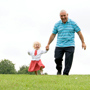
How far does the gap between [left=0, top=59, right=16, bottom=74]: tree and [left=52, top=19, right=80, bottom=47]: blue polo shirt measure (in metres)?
38.8

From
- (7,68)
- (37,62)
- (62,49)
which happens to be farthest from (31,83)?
(7,68)

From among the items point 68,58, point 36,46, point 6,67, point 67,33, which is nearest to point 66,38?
point 67,33

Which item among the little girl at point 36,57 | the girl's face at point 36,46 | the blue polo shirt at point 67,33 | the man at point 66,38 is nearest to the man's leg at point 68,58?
the man at point 66,38

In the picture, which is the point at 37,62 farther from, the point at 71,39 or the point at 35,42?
the point at 71,39

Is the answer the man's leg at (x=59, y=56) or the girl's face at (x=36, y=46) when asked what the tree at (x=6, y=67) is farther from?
the man's leg at (x=59, y=56)

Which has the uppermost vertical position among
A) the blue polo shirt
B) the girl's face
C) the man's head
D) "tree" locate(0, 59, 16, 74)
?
the man's head

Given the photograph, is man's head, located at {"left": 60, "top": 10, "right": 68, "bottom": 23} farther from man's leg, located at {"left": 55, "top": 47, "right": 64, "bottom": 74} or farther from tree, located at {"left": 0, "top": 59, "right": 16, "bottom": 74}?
tree, located at {"left": 0, "top": 59, "right": 16, "bottom": 74}

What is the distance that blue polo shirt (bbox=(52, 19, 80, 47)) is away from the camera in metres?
10.9

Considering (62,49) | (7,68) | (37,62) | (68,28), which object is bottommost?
(7,68)

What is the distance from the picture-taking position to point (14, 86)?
7.30 m

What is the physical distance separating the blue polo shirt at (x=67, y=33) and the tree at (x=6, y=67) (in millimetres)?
38829

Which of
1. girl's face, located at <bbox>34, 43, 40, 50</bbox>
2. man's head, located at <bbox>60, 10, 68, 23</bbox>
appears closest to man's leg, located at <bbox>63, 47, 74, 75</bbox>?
man's head, located at <bbox>60, 10, 68, 23</bbox>

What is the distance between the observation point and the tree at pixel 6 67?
1927 inches

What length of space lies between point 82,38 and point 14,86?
4.94 meters
